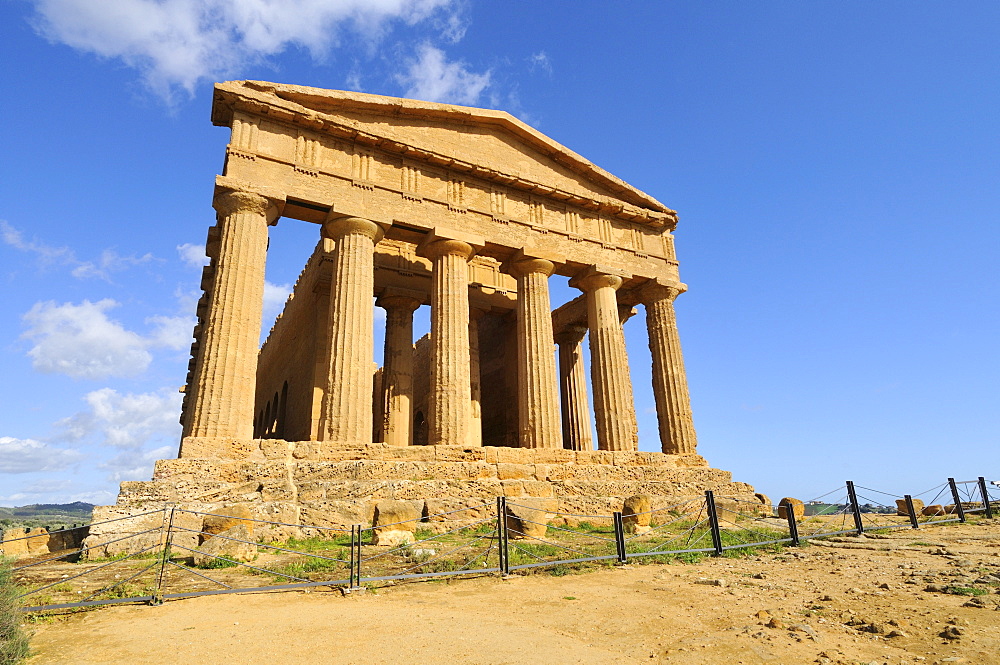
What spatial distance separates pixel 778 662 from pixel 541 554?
17.2ft

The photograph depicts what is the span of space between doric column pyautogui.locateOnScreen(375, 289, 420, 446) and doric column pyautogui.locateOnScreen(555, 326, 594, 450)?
599 cm

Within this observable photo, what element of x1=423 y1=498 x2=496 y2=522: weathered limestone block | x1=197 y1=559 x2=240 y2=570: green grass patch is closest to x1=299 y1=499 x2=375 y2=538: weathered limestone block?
x1=423 y1=498 x2=496 y2=522: weathered limestone block

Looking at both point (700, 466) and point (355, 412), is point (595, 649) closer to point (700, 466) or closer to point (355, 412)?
point (355, 412)

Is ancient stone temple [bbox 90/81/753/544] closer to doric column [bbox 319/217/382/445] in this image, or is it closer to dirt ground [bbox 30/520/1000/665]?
doric column [bbox 319/217/382/445]

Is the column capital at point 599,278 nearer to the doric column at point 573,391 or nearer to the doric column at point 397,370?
the doric column at point 573,391

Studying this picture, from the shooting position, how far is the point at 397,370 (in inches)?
819

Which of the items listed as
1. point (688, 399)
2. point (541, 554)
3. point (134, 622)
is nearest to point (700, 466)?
point (688, 399)

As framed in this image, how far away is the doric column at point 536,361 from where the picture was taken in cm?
1775

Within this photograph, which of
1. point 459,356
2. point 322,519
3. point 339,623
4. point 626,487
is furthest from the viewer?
point 459,356

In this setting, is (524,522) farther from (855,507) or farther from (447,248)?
(447,248)

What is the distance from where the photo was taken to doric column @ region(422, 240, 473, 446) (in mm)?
16297

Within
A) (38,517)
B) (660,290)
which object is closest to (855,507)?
(660,290)

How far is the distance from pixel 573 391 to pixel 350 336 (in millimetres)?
10794

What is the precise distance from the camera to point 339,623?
5590 mm
